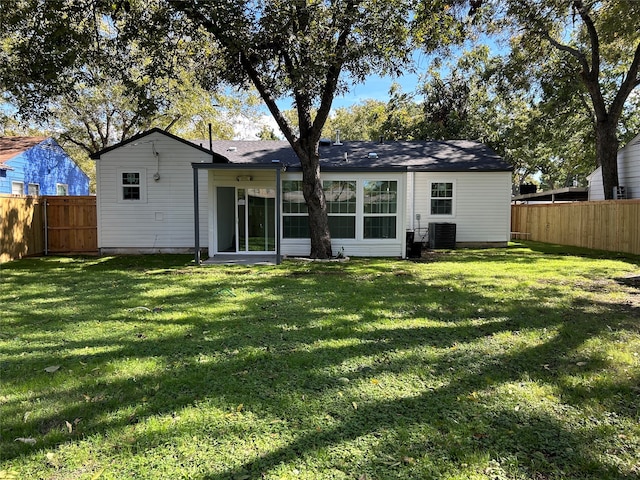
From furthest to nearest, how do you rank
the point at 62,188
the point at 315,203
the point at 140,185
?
the point at 62,188 < the point at 140,185 < the point at 315,203

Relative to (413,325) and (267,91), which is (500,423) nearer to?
(413,325)

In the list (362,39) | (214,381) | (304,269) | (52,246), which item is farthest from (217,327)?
(52,246)

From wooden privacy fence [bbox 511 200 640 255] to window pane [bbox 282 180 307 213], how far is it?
34.5 feet

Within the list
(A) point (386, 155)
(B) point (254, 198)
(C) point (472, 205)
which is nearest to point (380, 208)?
(B) point (254, 198)

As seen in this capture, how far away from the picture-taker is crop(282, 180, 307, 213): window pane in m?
12.3

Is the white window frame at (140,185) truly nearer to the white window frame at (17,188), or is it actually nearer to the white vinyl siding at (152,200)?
the white vinyl siding at (152,200)

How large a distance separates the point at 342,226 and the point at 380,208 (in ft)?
4.11

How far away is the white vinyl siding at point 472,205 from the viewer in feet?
50.0

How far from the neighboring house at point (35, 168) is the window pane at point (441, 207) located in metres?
15.2

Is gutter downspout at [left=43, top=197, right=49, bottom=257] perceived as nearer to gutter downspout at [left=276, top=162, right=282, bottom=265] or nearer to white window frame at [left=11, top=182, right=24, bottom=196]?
white window frame at [left=11, top=182, right=24, bottom=196]

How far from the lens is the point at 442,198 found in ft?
50.6

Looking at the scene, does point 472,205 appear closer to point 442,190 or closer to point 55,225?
point 442,190

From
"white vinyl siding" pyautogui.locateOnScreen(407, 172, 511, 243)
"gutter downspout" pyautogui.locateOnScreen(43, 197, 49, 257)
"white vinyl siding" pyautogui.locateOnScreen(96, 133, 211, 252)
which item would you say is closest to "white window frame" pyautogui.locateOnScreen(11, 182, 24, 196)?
"gutter downspout" pyautogui.locateOnScreen(43, 197, 49, 257)

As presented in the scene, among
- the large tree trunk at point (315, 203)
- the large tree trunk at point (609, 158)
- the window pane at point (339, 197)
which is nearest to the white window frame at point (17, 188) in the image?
the large tree trunk at point (315, 203)
